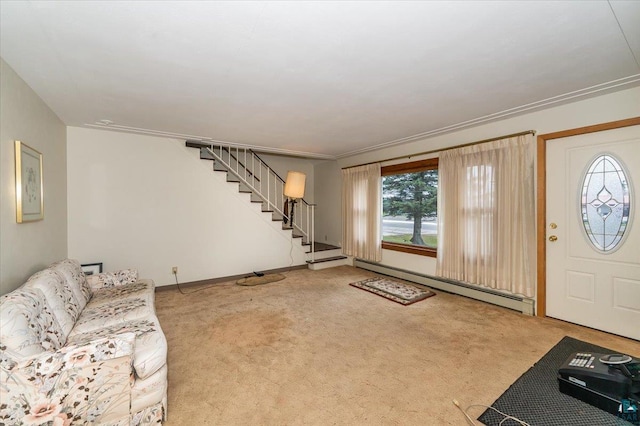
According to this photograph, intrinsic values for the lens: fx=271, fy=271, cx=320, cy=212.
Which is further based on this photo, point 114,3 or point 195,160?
point 195,160

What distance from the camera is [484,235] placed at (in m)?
3.72

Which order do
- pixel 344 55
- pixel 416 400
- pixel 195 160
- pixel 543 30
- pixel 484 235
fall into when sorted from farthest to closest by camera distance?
1. pixel 195 160
2. pixel 484 235
3. pixel 344 55
4. pixel 416 400
5. pixel 543 30

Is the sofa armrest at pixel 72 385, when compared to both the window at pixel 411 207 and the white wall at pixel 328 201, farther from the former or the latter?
the white wall at pixel 328 201

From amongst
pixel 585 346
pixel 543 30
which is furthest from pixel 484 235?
pixel 543 30

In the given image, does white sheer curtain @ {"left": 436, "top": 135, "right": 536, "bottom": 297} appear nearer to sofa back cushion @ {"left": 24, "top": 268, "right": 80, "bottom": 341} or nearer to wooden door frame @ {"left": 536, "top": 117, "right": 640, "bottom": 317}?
wooden door frame @ {"left": 536, "top": 117, "right": 640, "bottom": 317}

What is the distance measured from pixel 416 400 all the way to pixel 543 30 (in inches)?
103

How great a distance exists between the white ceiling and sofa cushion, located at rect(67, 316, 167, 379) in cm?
194

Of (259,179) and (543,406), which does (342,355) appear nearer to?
(543,406)

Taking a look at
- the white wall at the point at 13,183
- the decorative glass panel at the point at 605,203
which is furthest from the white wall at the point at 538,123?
the white wall at the point at 13,183

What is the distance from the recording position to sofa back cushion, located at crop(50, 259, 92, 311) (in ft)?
7.86

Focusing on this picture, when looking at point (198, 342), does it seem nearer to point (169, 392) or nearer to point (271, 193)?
point (169, 392)

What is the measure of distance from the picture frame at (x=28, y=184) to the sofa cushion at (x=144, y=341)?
121cm

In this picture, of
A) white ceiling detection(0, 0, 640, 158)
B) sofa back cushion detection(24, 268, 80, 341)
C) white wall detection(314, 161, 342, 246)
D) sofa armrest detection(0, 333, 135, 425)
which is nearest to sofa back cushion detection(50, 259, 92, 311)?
sofa back cushion detection(24, 268, 80, 341)

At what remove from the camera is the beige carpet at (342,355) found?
1.82 m
